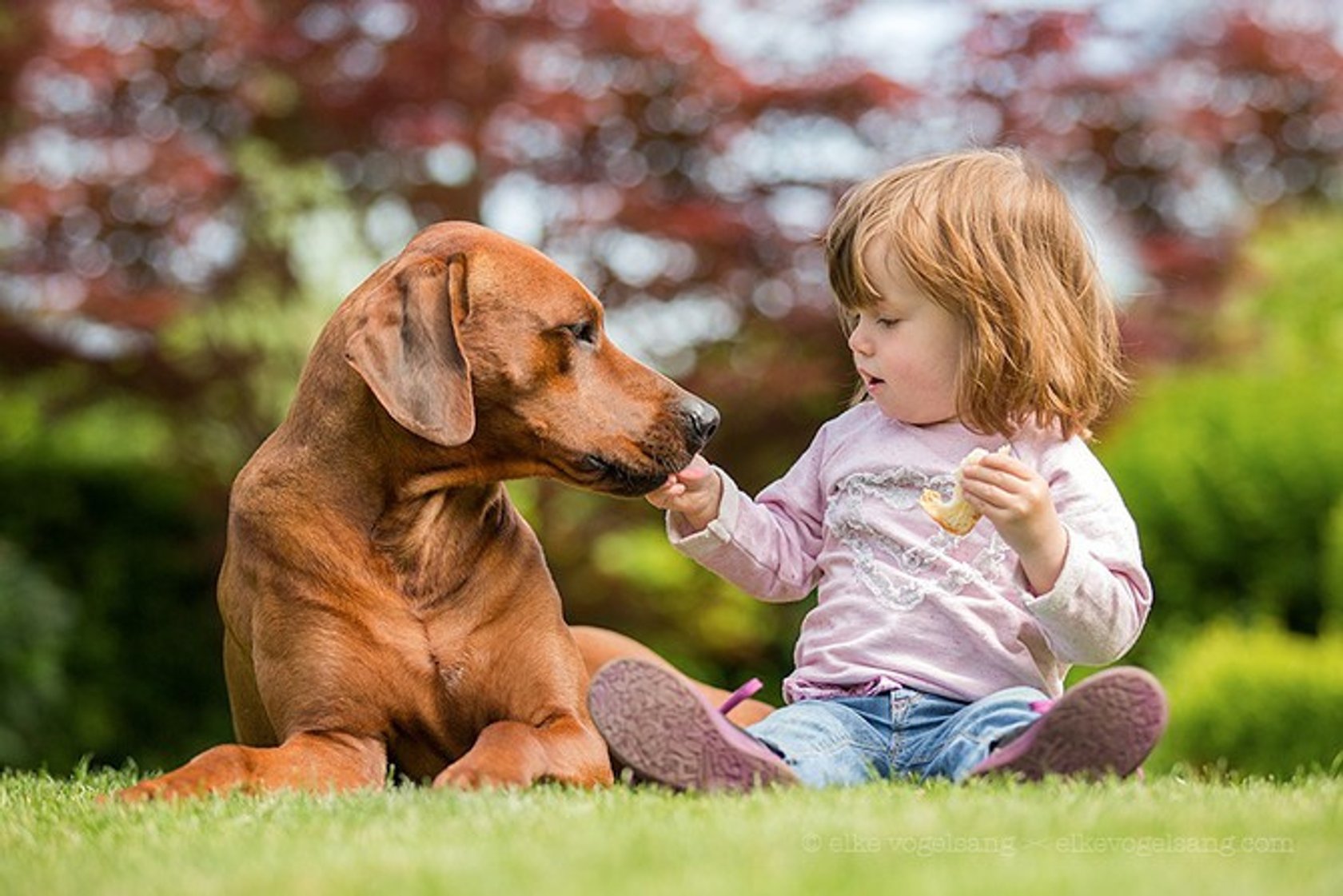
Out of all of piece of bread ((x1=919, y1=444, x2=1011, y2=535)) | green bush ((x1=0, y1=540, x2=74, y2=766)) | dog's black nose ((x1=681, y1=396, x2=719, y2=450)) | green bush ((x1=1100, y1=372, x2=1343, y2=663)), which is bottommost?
green bush ((x1=0, y1=540, x2=74, y2=766))

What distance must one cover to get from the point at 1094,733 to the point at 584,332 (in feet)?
4.74

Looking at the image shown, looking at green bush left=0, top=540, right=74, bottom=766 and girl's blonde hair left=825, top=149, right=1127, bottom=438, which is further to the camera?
green bush left=0, top=540, right=74, bottom=766

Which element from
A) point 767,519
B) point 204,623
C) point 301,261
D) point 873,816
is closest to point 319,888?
point 873,816

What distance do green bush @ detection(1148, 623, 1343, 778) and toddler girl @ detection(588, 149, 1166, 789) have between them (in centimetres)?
385

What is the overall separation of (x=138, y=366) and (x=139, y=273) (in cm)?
49

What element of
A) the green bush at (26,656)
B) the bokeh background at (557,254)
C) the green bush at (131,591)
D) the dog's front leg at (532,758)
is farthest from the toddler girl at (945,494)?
the green bush at (131,591)

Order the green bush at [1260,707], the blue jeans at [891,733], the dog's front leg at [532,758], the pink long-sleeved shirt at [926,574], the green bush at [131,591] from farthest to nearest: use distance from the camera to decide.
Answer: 1. the green bush at [131,591]
2. the green bush at [1260,707]
3. the pink long-sleeved shirt at [926,574]
4. the blue jeans at [891,733]
5. the dog's front leg at [532,758]

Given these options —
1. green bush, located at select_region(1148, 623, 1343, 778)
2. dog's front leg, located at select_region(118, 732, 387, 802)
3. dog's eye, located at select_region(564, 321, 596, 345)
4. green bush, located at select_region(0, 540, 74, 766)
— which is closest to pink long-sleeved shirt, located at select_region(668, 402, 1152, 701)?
dog's eye, located at select_region(564, 321, 596, 345)

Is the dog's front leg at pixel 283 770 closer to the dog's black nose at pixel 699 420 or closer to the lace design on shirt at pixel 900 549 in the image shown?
the dog's black nose at pixel 699 420

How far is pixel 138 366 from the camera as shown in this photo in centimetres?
1003

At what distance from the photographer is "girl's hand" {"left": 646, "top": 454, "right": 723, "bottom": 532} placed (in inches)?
171

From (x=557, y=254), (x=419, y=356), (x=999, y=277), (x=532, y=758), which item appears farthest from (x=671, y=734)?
(x=557, y=254)

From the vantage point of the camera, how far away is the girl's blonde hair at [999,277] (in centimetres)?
424

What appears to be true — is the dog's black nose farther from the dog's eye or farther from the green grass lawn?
the green grass lawn
